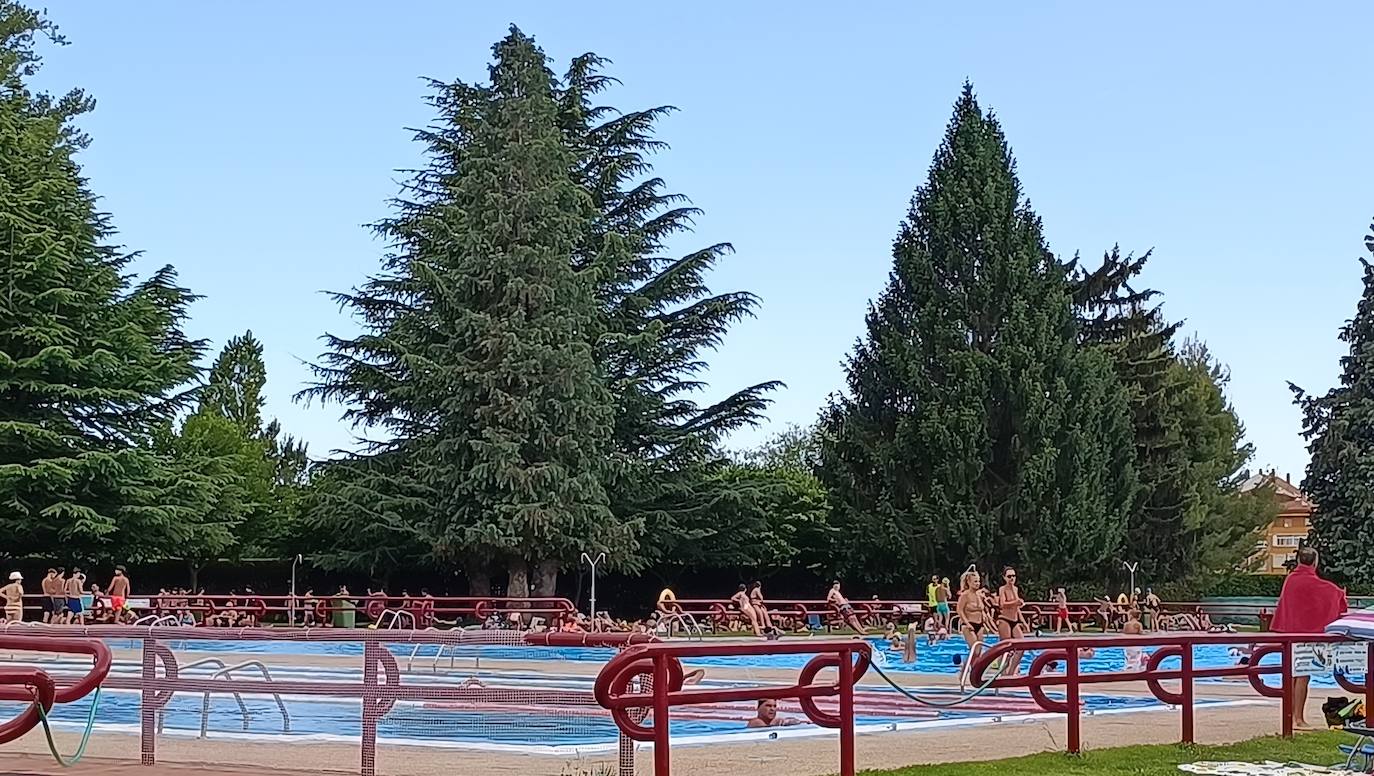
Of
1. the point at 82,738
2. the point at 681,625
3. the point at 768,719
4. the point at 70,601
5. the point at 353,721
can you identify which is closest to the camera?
the point at 353,721

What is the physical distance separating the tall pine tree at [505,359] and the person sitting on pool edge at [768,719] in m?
28.6

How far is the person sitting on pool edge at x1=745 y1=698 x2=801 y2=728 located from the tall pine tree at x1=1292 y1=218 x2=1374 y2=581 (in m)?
40.7

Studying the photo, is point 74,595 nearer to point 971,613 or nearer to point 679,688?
point 971,613

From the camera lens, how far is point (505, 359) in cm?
4381

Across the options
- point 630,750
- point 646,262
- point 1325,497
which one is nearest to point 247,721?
point 630,750

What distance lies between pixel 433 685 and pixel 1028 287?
1670 inches

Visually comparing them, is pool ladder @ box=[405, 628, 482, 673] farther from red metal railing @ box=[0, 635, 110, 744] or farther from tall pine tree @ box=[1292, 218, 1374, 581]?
tall pine tree @ box=[1292, 218, 1374, 581]

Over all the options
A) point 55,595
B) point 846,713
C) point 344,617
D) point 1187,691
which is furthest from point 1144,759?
point 344,617

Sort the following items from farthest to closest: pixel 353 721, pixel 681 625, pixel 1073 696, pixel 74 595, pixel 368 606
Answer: pixel 368 606 < pixel 74 595 < pixel 681 625 < pixel 1073 696 < pixel 353 721

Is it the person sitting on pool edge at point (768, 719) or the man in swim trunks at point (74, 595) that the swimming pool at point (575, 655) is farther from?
the man in swim trunks at point (74, 595)

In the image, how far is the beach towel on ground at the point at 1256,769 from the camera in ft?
35.3

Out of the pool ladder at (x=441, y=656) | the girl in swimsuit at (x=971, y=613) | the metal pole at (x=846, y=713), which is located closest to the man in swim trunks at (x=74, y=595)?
the girl in swimsuit at (x=971, y=613)

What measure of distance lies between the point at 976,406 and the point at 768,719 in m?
36.6

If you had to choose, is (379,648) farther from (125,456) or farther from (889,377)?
(889,377)
